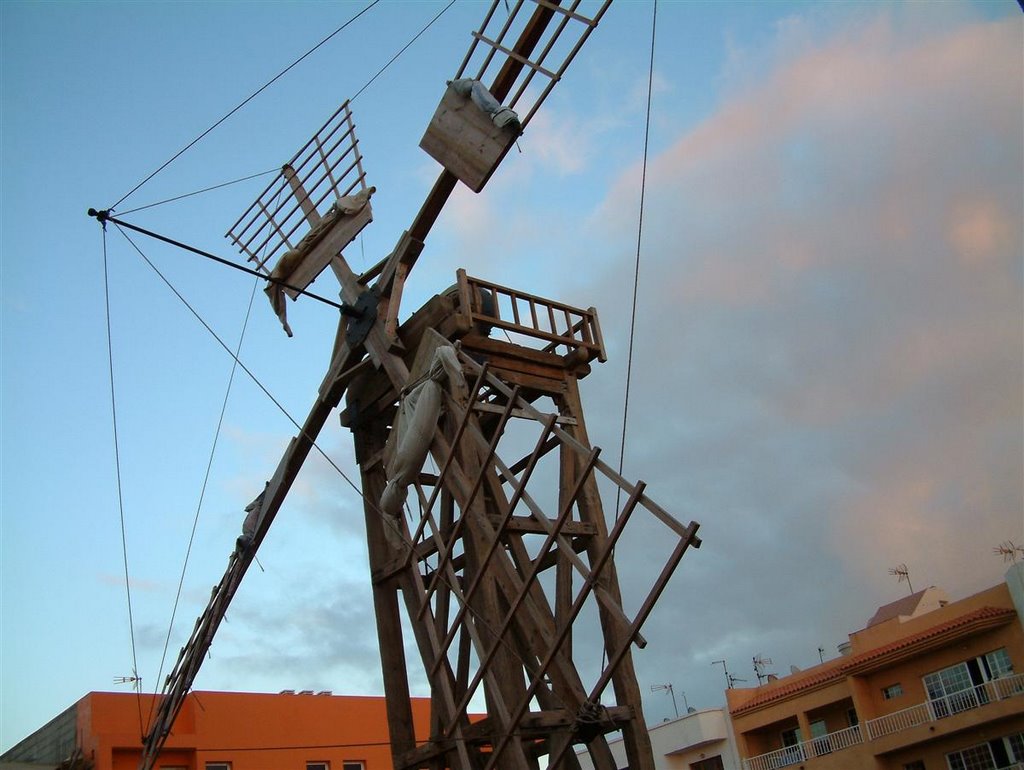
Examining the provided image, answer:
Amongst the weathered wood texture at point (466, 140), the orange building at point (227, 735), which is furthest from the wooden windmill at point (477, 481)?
the orange building at point (227, 735)

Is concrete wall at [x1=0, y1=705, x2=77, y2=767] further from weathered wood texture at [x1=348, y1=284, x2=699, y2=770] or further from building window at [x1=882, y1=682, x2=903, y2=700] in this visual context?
building window at [x1=882, y1=682, x2=903, y2=700]

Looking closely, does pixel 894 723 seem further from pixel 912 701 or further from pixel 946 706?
pixel 946 706

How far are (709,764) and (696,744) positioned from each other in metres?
0.91

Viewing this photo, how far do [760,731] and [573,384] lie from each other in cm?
2573

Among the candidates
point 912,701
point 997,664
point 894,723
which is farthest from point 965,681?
point 894,723

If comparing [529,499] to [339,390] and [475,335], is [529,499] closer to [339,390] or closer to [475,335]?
[475,335]

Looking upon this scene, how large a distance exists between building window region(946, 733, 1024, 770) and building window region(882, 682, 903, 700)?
224 cm

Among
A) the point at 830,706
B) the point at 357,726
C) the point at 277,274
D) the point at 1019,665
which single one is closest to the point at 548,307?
the point at 277,274

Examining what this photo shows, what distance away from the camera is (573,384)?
11.7 m

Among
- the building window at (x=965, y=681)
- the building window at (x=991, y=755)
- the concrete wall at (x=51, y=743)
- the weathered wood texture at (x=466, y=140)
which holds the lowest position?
the building window at (x=991, y=755)

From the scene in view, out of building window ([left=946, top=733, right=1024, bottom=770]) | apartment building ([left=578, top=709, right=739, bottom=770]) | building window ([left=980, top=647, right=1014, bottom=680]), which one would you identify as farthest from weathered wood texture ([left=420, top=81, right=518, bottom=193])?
apartment building ([left=578, top=709, right=739, bottom=770])

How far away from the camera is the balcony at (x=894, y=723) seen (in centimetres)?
2625

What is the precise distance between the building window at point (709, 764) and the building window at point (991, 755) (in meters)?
8.34

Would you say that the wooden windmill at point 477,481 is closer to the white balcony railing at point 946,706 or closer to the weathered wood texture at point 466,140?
the weathered wood texture at point 466,140
